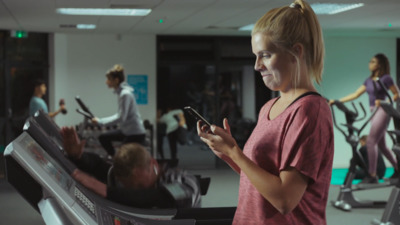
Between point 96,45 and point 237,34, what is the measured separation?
2.53 meters

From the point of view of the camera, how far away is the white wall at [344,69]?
10062 millimetres

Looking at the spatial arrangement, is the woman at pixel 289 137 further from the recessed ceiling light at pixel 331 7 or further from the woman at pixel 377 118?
the woman at pixel 377 118

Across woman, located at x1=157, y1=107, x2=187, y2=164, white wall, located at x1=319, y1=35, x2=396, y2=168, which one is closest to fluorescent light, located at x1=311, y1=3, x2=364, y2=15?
white wall, located at x1=319, y1=35, x2=396, y2=168

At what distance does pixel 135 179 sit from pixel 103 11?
4595mm

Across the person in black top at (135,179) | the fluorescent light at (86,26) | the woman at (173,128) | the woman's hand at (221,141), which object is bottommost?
the woman at (173,128)

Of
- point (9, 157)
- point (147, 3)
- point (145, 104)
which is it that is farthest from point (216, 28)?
point (9, 157)

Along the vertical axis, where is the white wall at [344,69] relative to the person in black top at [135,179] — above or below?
above

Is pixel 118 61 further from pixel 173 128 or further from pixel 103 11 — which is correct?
pixel 103 11

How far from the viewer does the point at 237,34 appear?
987 centimetres

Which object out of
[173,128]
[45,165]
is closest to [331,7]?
[173,128]

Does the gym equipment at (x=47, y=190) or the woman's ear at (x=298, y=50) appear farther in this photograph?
the gym equipment at (x=47, y=190)

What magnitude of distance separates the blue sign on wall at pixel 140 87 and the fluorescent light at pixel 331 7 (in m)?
3.77

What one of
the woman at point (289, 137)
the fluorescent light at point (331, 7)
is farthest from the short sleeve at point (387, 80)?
the woman at point (289, 137)

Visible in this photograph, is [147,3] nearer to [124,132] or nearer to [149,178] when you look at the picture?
[124,132]
